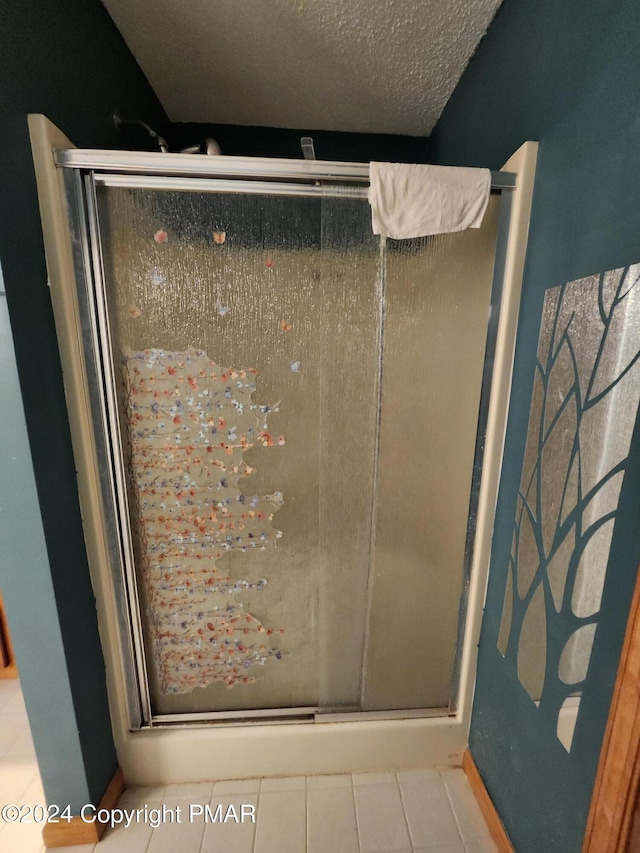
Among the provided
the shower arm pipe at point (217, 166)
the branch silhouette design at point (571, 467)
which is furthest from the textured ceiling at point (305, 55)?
the branch silhouette design at point (571, 467)

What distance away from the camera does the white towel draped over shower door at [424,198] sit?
0.90 meters

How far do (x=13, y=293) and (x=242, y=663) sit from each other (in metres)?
1.20

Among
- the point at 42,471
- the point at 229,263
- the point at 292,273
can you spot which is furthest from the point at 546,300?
the point at 42,471

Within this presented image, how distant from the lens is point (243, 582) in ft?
3.83

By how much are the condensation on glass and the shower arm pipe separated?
0.17ft

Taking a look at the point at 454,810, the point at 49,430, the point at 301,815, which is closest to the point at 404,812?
the point at 454,810

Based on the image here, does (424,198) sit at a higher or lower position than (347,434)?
higher

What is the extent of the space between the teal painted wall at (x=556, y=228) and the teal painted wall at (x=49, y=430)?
1122 millimetres

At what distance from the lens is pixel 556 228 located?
85cm

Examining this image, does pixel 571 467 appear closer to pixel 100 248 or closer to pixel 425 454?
pixel 425 454

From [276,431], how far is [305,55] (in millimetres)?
1193

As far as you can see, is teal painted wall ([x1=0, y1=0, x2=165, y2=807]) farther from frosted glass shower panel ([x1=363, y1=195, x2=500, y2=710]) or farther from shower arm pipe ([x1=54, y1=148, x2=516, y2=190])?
frosted glass shower panel ([x1=363, y1=195, x2=500, y2=710])

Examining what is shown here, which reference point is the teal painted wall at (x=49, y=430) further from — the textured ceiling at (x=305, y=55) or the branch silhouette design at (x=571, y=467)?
the branch silhouette design at (x=571, y=467)

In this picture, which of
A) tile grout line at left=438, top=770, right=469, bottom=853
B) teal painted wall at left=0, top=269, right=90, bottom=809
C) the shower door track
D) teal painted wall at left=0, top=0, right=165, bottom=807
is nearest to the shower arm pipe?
the shower door track
